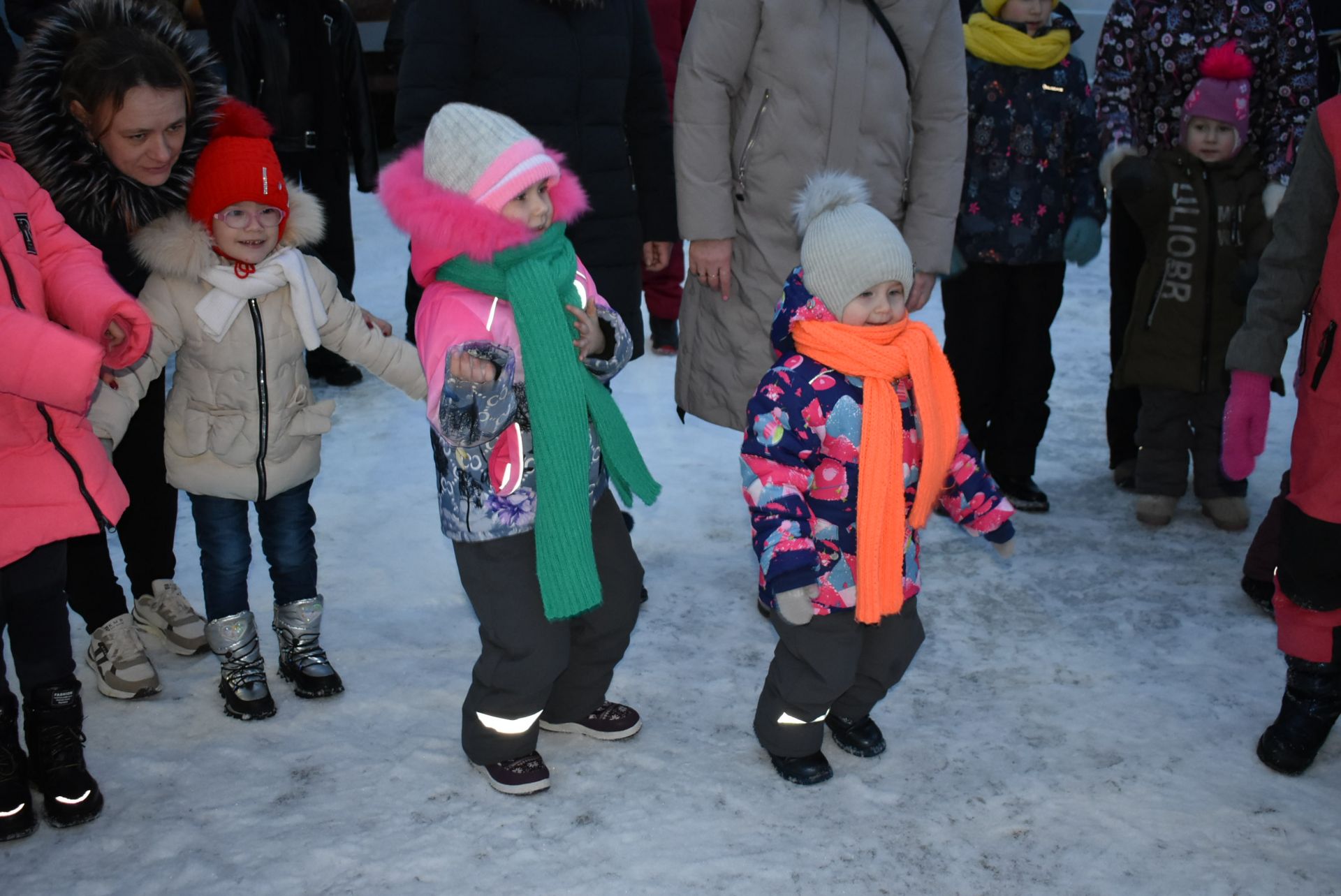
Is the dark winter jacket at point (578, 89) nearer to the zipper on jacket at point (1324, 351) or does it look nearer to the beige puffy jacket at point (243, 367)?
the beige puffy jacket at point (243, 367)

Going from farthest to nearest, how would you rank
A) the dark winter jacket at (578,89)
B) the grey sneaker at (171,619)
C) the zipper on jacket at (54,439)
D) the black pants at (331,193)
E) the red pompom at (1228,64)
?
the black pants at (331,193) < the red pompom at (1228,64) < the grey sneaker at (171,619) < the dark winter jacket at (578,89) < the zipper on jacket at (54,439)

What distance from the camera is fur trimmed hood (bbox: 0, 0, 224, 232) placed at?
9.67 feet

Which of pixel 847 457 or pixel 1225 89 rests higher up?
pixel 1225 89

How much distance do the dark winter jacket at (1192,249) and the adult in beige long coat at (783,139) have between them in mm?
1030

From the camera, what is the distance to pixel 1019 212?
178 inches

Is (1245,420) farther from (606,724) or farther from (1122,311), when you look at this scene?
(606,724)

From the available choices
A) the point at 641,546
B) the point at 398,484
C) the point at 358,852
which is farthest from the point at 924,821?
the point at 398,484

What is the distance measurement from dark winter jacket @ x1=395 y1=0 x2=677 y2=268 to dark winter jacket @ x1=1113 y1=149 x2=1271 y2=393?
68.2 inches

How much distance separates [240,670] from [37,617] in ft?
2.06

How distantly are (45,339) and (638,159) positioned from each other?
6.69 feet

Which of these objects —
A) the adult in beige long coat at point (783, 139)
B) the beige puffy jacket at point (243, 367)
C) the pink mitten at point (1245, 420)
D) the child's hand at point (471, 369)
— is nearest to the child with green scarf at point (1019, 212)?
the adult in beige long coat at point (783, 139)

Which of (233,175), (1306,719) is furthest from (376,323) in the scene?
(1306,719)

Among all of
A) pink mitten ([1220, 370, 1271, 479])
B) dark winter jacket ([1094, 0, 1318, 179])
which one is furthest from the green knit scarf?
dark winter jacket ([1094, 0, 1318, 179])

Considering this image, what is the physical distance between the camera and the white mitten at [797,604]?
8.89 ft
